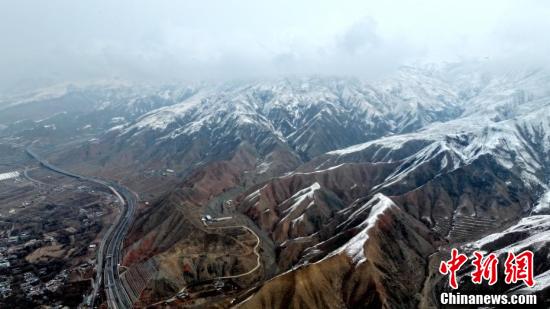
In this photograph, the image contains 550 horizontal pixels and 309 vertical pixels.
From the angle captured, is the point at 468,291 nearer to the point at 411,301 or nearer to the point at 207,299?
the point at 411,301

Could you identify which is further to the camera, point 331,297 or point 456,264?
point 331,297

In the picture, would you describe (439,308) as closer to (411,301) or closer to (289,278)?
(411,301)

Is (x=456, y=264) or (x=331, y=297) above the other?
(x=456, y=264)

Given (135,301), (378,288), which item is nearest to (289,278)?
(378,288)

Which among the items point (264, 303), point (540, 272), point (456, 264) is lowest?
point (540, 272)

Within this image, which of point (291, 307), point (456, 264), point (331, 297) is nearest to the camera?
point (456, 264)

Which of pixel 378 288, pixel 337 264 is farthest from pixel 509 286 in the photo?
pixel 337 264

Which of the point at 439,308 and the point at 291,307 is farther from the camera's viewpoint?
the point at 439,308

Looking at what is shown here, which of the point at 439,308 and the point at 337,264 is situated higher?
the point at 337,264

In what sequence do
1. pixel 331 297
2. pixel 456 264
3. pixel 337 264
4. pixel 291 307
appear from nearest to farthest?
1. pixel 456 264
2. pixel 291 307
3. pixel 331 297
4. pixel 337 264
